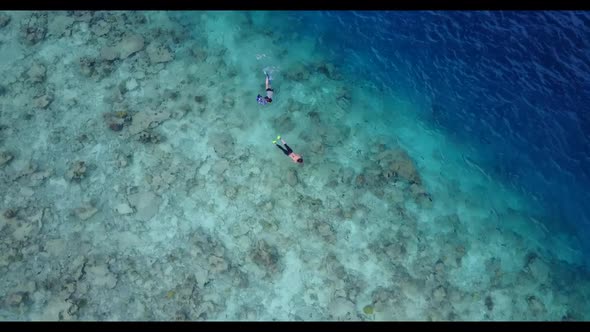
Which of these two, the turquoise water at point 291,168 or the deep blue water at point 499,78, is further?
the deep blue water at point 499,78

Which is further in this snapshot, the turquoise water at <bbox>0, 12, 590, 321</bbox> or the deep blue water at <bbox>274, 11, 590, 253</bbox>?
the deep blue water at <bbox>274, 11, 590, 253</bbox>

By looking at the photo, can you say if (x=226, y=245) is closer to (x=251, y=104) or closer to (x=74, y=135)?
(x=251, y=104)

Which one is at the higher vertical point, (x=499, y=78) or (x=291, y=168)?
(x=499, y=78)

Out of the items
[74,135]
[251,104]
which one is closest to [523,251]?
[251,104]

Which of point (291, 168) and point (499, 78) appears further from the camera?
point (499, 78)
